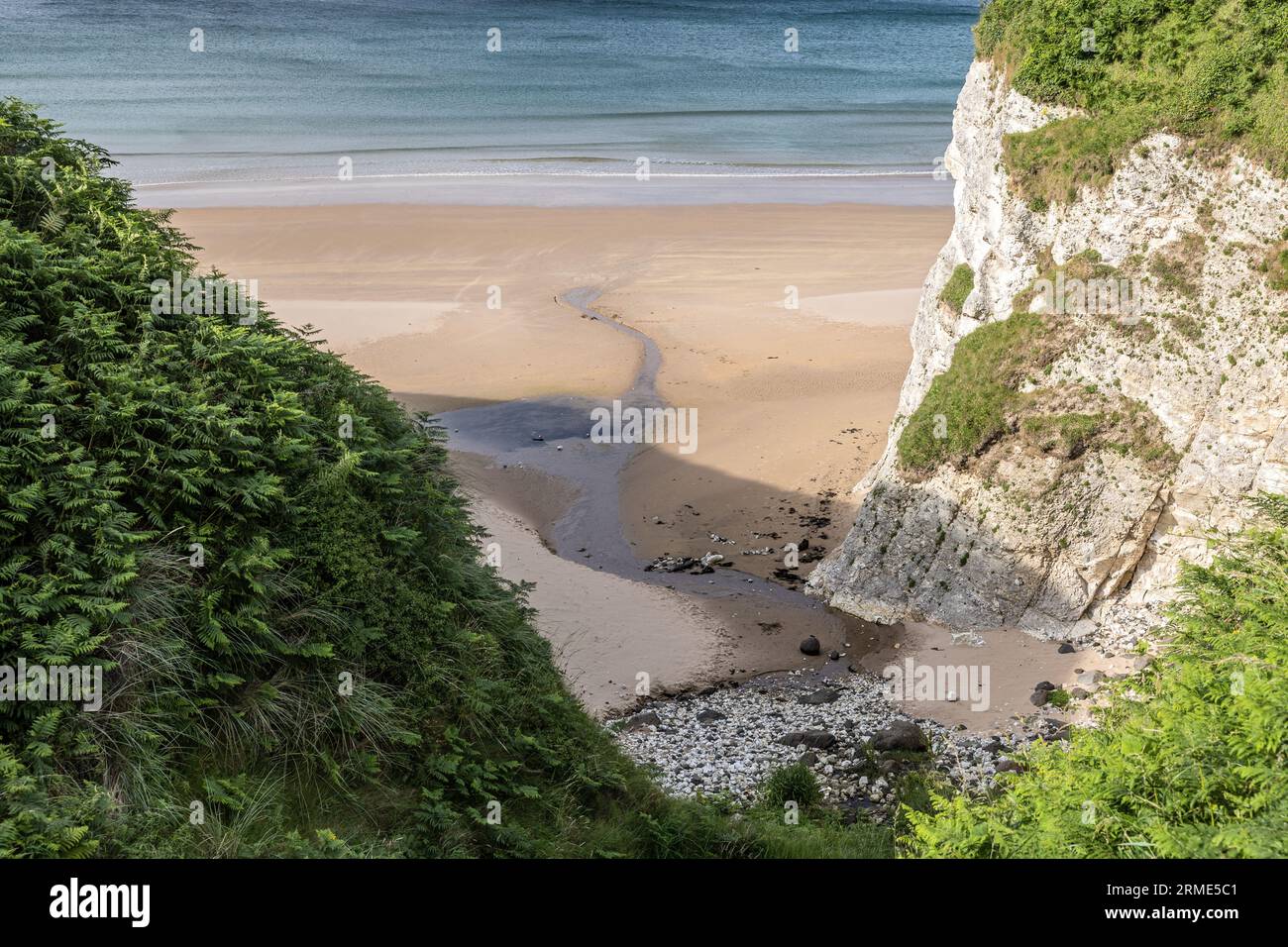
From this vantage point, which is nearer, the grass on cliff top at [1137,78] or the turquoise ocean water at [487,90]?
the grass on cliff top at [1137,78]

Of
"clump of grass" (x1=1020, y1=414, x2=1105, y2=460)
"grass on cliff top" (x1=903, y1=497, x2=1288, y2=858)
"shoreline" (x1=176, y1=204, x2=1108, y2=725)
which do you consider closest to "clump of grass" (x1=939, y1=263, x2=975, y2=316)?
"clump of grass" (x1=1020, y1=414, x2=1105, y2=460)

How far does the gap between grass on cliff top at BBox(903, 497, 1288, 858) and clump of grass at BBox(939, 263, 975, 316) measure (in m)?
11.3

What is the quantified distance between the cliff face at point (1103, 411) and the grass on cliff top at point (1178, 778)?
802cm

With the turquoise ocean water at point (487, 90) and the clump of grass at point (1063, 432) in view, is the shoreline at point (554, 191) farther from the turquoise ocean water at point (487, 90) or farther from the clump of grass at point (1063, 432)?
the clump of grass at point (1063, 432)

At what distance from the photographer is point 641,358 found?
30984mm

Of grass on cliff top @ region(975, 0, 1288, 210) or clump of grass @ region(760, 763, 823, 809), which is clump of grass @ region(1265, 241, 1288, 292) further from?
clump of grass @ region(760, 763, 823, 809)

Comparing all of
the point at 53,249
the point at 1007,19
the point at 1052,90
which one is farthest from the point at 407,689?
the point at 1007,19

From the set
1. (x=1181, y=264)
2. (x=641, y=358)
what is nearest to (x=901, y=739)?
(x=1181, y=264)

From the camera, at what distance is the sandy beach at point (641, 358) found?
19.6 metres

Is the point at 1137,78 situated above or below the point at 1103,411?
above

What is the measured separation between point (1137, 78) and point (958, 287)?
4693 mm

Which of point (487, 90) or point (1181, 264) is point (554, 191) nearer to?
point (487, 90)

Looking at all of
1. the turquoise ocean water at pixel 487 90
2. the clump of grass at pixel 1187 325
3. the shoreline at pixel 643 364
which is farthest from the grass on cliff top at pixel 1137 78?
the turquoise ocean water at pixel 487 90
